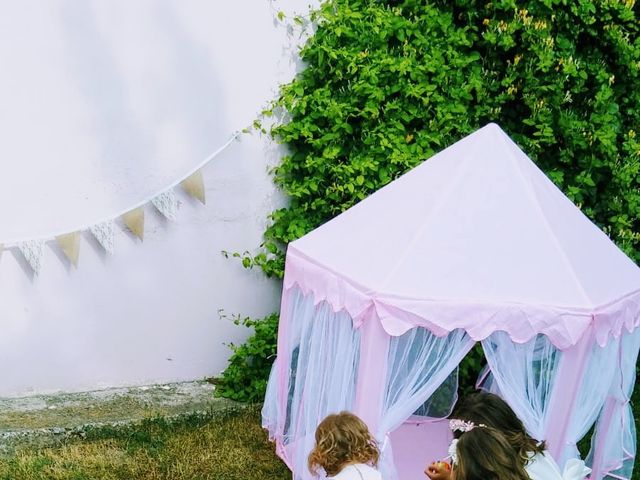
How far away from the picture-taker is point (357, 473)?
381 centimetres

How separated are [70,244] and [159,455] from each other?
63.2 inches

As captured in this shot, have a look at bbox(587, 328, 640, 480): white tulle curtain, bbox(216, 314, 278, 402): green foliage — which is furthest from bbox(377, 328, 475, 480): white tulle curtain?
bbox(216, 314, 278, 402): green foliage

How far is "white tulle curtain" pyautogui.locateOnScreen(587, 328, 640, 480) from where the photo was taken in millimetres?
4941

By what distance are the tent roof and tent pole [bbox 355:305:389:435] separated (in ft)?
0.29

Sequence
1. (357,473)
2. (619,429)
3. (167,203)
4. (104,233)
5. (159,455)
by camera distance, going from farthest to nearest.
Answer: (167,203)
(104,233)
(159,455)
(619,429)
(357,473)

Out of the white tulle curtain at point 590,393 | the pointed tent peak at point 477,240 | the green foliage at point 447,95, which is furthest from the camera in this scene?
the green foliage at point 447,95

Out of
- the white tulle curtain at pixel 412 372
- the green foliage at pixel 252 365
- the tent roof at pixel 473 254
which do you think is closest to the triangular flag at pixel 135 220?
the green foliage at pixel 252 365

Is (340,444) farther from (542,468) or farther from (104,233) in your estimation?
(104,233)

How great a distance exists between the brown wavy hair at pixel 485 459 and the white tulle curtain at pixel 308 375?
132 cm

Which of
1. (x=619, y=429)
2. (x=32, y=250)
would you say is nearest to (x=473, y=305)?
(x=619, y=429)

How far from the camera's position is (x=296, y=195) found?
21.3ft

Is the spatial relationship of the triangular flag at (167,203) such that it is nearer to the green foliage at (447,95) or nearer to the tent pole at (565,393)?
the green foliage at (447,95)

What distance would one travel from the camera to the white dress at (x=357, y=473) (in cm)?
380

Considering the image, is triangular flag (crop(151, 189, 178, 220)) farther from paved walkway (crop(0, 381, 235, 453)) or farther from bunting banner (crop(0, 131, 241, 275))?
paved walkway (crop(0, 381, 235, 453))
